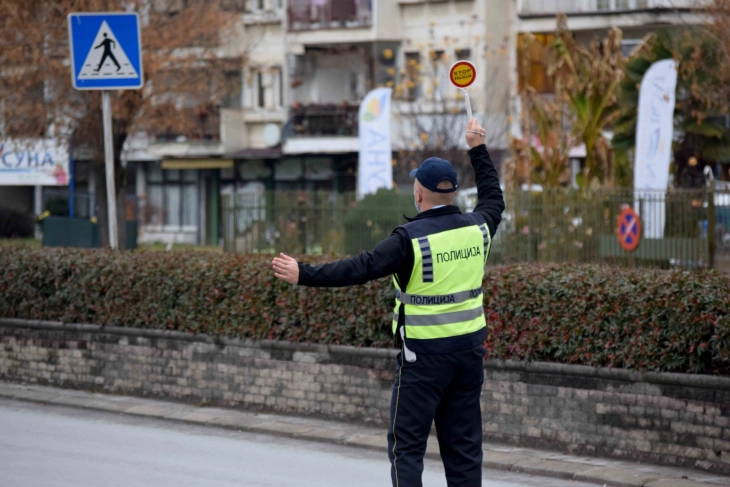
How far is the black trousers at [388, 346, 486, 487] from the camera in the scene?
5.94 meters

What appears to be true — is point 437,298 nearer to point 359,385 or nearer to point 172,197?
point 359,385

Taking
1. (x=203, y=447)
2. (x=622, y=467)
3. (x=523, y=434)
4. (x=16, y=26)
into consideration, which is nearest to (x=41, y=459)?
(x=203, y=447)

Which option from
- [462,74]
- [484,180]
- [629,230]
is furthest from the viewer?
[629,230]

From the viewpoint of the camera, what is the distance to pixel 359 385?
1025cm

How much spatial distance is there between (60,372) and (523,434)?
565 centimetres

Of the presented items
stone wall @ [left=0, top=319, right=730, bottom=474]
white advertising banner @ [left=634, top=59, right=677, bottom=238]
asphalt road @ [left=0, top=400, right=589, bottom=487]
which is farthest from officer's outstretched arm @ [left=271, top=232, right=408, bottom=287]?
white advertising banner @ [left=634, top=59, right=677, bottom=238]

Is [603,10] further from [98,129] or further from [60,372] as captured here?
[60,372]

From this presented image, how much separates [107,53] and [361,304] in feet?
13.3

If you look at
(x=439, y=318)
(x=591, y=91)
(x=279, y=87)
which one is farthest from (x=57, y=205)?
(x=439, y=318)

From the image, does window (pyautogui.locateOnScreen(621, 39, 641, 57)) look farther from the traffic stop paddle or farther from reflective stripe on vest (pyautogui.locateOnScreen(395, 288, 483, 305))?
reflective stripe on vest (pyautogui.locateOnScreen(395, 288, 483, 305))

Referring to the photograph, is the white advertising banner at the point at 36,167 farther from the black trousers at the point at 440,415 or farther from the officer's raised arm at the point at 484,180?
the black trousers at the point at 440,415

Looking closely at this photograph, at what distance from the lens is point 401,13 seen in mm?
45000

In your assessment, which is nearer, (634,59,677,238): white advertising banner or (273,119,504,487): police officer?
Result: (273,119,504,487): police officer

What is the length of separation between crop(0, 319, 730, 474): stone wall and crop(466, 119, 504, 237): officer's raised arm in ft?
8.07
